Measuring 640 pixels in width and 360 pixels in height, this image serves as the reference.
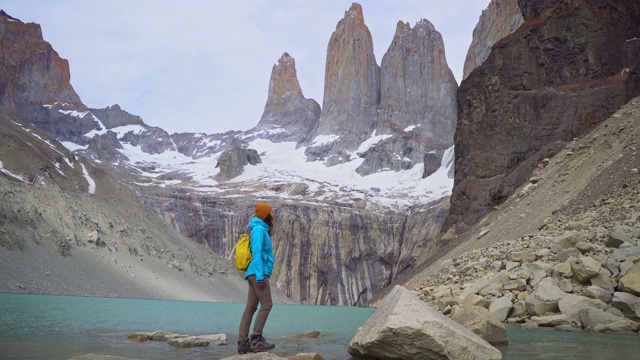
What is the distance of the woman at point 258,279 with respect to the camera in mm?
9070

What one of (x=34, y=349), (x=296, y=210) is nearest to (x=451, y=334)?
A: (x=34, y=349)

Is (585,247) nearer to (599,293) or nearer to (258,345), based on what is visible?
(599,293)

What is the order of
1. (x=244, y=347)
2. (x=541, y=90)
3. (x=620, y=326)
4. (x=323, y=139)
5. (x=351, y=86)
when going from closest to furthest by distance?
1. (x=244, y=347)
2. (x=620, y=326)
3. (x=541, y=90)
4. (x=351, y=86)
5. (x=323, y=139)

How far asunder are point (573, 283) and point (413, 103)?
151 meters

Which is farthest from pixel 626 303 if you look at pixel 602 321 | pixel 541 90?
pixel 541 90

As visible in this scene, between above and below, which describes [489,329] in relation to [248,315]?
below

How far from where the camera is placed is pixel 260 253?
29.8ft

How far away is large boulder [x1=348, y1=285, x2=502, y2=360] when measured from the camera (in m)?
8.37

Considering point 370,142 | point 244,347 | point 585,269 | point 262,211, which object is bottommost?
point 244,347

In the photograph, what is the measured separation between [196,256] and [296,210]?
163ft

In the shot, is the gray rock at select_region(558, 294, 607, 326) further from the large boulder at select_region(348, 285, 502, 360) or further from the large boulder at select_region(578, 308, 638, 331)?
the large boulder at select_region(348, 285, 502, 360)

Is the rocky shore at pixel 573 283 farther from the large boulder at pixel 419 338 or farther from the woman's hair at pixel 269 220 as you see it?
the woman's hair at pixel 269 220

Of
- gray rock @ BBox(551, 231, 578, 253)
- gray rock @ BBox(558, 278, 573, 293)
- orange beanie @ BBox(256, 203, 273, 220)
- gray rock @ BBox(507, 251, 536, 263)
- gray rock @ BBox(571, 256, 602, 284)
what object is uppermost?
orange beanie @ BBox(256, 203, 273, 220)

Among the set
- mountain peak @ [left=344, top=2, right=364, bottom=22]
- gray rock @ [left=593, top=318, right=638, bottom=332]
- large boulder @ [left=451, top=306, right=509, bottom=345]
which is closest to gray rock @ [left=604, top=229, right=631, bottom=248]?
gray rock @ [left=593, top=318, right=638, bottom=332]
